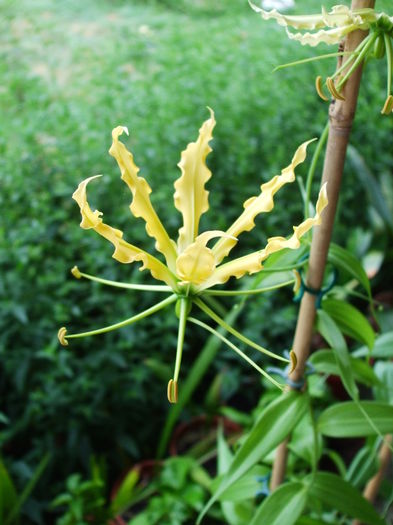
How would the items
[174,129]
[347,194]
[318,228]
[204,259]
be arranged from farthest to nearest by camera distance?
[347,194] < [174,129] < [318,228] < [204,259]

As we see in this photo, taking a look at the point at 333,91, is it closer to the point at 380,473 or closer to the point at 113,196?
the point at 380,473

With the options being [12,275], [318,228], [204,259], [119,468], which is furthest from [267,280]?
[119,468]

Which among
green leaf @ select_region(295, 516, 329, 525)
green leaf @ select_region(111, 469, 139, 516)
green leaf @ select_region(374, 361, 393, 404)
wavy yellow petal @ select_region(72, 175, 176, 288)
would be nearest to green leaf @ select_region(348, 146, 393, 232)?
green leaf @ select_region(374, 361, 393, 404)

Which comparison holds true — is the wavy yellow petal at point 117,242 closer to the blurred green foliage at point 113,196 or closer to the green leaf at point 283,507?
the green leaf at point 283,507

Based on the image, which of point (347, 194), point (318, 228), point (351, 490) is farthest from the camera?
point (347, 194)

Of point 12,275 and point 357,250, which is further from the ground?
point 12,275

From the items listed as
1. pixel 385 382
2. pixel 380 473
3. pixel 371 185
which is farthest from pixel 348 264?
pixel 371 185

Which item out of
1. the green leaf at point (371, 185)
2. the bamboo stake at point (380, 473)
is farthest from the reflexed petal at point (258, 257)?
the green leaf at point (371, 185)

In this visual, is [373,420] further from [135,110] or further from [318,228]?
[135,110]
